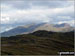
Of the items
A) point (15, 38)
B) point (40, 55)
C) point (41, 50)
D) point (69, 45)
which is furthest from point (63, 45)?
point (15, 38)

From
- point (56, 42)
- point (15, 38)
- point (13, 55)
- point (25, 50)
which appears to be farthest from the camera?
point (15, 38)

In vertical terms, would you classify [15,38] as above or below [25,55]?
above

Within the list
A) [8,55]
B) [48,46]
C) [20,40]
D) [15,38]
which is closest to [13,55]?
[8,55]

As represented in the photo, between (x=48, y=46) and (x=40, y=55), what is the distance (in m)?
25.8

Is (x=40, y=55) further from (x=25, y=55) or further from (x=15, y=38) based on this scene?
(x=15, y=38)

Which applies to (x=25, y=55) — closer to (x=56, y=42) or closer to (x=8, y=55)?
(x=8, y=55)

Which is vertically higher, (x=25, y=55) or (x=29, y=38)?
(x=29, y=38)

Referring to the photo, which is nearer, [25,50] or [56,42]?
[25,50]

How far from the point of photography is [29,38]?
16388 cm

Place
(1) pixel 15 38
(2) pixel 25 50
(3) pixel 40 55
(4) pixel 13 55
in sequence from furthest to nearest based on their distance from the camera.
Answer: (1) pixel 15 38, (2) pixel 25 50, (3) pixel 40 55, (4) pixel 13 55

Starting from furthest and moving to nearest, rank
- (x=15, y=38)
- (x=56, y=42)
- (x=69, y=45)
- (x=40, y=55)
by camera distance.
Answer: (x=15, y=38)
(x=56, y=42)
(x=69, y=45)
(x=40, y=55)

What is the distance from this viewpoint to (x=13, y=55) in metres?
104

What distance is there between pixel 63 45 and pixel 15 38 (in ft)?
155

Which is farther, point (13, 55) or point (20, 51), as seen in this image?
point (20, 51)
